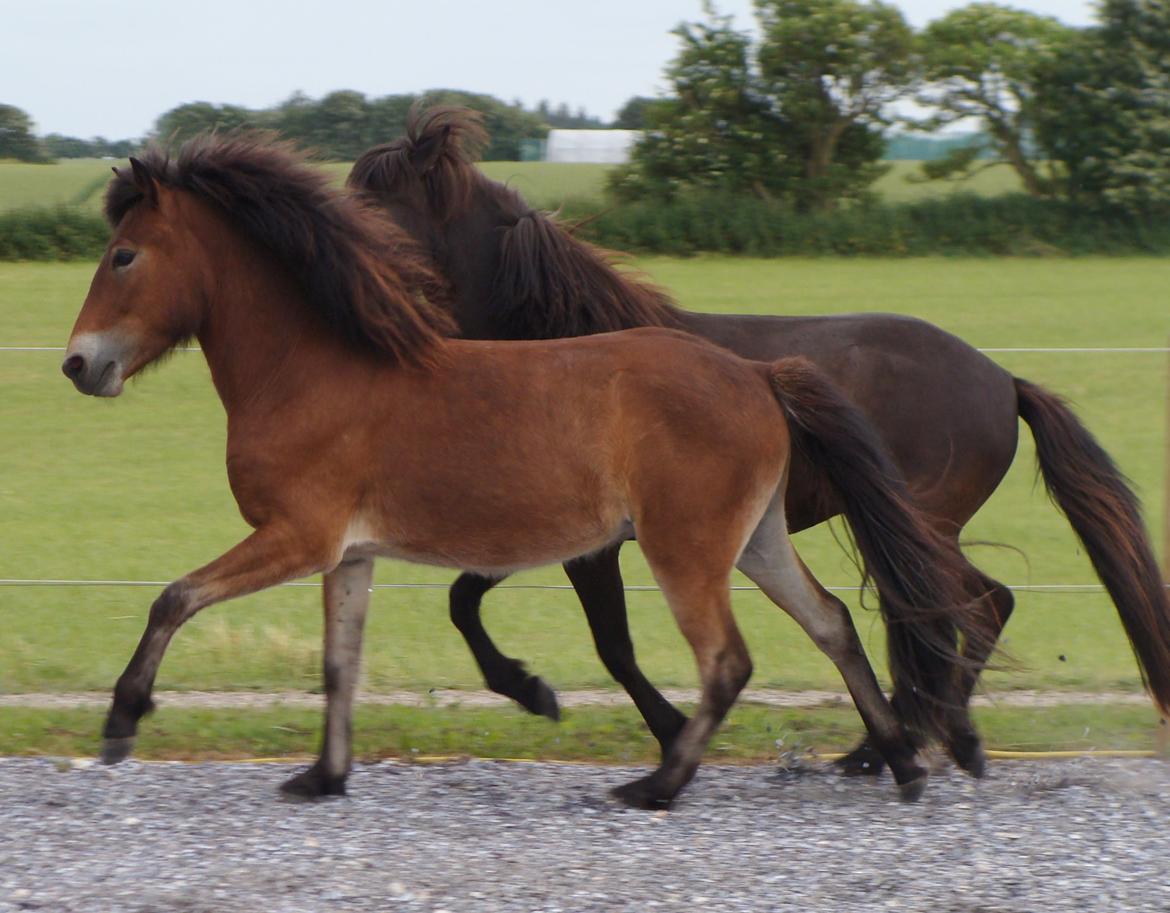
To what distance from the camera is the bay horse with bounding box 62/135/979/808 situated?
13.5ft

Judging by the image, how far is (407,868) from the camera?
366 centimetres

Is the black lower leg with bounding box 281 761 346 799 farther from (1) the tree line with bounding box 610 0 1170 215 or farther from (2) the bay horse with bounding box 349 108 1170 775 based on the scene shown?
(1) the tree line with bounding box 610 0 1170 215

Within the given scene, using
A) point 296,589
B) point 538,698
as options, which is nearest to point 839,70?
point 296,589

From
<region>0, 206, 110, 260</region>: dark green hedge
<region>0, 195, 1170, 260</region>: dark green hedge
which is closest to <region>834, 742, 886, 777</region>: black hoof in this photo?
<region>0, 206, 110, 260</region>: dark green hedge

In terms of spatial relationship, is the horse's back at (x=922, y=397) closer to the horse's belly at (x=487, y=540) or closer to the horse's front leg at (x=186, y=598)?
the horse's belly at (x=487, y=540)

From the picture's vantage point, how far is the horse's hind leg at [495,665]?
515 centimetres

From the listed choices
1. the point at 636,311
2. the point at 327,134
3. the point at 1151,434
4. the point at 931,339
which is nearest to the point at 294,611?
the point at 636,311

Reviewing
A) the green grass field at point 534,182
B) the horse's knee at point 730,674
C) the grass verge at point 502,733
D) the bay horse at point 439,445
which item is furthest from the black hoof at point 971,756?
the green grass field at point 534,182

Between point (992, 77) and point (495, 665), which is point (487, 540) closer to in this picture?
point (495, 665)

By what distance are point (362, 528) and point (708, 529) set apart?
0.91 m

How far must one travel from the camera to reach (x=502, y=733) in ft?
16.8

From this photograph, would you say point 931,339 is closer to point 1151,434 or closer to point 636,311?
point 636,311

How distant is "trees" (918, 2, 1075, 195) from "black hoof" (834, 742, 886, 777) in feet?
58.0

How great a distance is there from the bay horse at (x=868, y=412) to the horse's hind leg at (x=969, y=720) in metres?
0.02
